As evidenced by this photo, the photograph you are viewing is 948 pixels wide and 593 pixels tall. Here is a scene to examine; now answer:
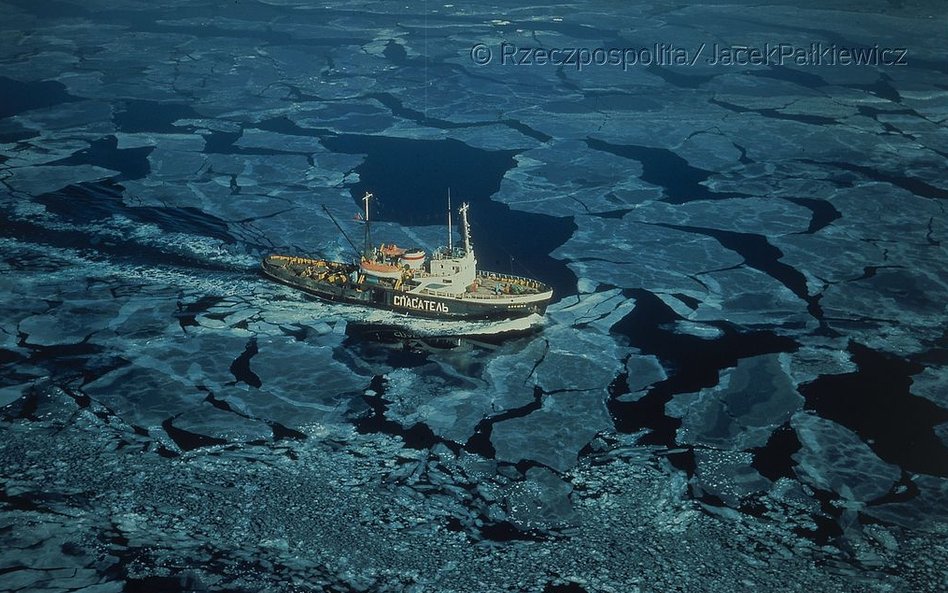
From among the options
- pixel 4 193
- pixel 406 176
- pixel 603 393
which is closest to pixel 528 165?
pixel 406 176

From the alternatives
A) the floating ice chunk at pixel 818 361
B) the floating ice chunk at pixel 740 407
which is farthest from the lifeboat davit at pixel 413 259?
the floating ice chunk at pixel 818 361

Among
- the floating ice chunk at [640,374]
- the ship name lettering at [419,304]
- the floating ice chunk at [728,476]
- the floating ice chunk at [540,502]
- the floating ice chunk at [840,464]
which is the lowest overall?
the floating ice chunk at [540,502]

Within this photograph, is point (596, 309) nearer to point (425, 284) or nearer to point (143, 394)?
point (425, 284)

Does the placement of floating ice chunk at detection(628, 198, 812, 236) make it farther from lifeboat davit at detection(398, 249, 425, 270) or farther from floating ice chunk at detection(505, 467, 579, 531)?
floating ice chunk at detection(505, 467, 579, 531)

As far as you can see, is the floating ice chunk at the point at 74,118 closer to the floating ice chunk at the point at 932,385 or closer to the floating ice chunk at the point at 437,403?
the floating ice chunk at the point at 437,403

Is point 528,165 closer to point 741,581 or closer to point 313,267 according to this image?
point 313,267
